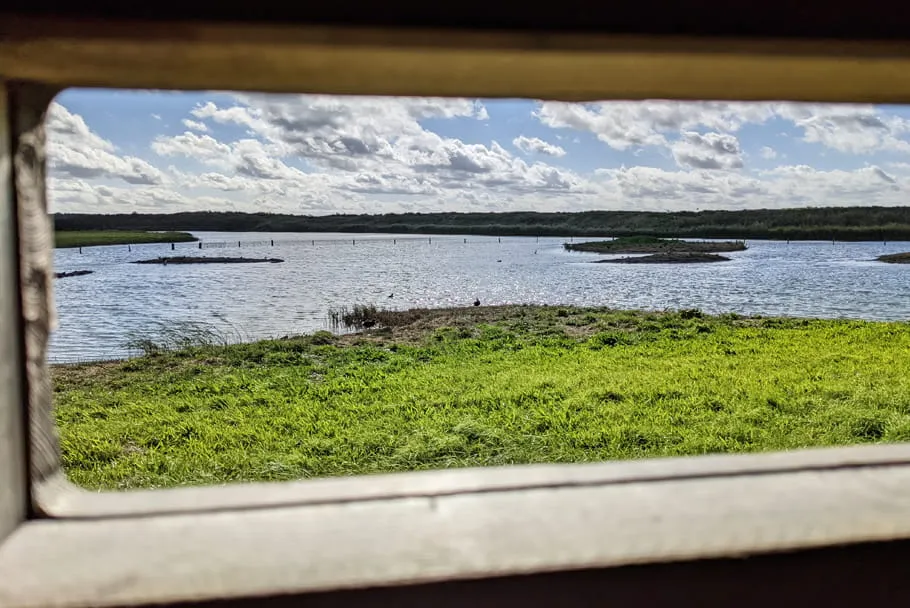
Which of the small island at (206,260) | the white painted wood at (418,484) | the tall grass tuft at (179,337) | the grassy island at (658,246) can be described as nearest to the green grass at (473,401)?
the tall grass tuft at (179,337)

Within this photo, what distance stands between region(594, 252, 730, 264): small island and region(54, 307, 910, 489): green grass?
18.0 metres

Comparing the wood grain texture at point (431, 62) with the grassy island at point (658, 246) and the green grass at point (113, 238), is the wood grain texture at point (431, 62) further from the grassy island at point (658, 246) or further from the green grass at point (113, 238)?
the grassy island at point (658, 246)

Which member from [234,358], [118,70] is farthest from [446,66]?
[234,358]

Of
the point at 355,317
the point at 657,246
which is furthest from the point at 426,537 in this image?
the point at 657,246

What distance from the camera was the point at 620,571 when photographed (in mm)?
696

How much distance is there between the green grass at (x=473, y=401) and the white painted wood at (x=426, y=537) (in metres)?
3.02

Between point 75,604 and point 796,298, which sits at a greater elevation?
point 75,604

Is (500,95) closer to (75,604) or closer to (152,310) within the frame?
(75,604)

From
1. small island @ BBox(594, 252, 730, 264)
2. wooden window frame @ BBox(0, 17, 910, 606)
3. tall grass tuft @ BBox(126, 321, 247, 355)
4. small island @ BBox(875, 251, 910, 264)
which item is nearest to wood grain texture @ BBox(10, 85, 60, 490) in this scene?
wooden window frame @ BBox(0, 17, 910, 606)

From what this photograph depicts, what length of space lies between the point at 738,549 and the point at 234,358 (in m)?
Answer: 7.72

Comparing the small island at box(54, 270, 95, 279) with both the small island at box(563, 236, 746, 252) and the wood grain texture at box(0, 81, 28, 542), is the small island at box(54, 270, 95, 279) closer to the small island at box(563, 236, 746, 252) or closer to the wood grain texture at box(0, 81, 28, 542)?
the wood grain texture at box(0, 81, 28, 542)

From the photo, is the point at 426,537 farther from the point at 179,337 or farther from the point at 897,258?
the point at 897,258

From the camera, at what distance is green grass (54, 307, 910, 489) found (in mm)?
3986

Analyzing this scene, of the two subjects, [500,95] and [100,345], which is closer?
[500,95]
